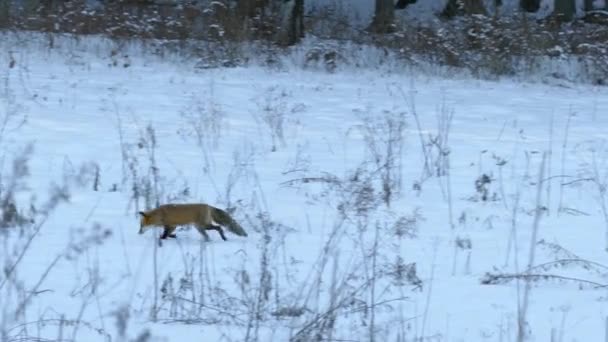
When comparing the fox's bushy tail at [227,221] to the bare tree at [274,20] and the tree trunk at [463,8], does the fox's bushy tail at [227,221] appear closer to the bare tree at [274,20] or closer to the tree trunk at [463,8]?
the bare tree at [274,20]

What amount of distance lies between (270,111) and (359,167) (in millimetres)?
3030

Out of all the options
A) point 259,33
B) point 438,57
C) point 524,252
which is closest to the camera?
point 524,252

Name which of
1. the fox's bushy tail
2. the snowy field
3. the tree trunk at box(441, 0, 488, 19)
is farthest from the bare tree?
the fox's bushy tail

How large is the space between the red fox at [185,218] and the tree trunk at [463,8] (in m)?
17.9

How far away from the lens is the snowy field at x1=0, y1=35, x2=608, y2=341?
5.04 metres

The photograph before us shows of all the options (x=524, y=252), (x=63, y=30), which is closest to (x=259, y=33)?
(x=63, y=30)

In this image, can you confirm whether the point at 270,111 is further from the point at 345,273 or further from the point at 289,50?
the point at 289,50

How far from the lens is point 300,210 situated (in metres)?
7.70

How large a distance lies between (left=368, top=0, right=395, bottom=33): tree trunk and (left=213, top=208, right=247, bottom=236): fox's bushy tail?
15390 millimetres

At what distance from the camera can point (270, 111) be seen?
38.6 ft

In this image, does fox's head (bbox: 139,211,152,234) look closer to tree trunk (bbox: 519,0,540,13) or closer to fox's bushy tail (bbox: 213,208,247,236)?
fox's bushy tail (bbox: 213,208,247,236)

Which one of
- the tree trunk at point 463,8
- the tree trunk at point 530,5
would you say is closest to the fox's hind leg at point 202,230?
the tree trunk at point 463,8

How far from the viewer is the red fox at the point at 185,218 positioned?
6.52 m

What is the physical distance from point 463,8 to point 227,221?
19242mm
